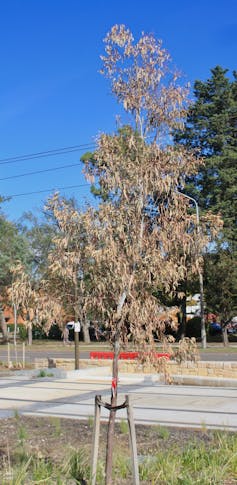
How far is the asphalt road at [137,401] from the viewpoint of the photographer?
9.18 metres

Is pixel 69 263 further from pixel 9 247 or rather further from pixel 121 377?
pixel 9 247

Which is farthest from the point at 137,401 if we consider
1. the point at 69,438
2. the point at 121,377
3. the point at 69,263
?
the point at 69,263

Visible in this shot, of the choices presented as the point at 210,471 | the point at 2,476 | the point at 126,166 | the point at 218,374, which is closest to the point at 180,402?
the point at 218,374

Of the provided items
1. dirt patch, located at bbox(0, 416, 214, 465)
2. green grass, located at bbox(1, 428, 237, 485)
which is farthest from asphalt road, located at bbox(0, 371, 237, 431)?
green grass, located at bbox(1, 428, 237, 485)

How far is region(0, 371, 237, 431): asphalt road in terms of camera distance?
9180mm

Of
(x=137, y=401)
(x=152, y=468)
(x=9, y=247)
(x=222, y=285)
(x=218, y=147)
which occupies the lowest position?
(x=137, y=401)

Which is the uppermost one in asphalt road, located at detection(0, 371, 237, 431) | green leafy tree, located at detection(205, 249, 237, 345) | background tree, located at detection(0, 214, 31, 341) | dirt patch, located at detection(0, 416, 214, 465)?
background tree, located at detection(0, 214, 31, 341)

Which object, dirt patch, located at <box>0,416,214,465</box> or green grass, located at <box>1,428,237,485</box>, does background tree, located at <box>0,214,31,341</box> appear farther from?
green grass, located at <box>1,428,237,485</box>

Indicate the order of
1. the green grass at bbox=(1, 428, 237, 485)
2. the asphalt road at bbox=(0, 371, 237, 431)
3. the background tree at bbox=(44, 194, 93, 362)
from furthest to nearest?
the asphalt road at bbox=(0, 371, 237, 431), the green grass at bbox=(1, 428, 237, 485), the background tree at bbox=(44, 194, 93, 362)

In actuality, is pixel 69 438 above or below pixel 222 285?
below

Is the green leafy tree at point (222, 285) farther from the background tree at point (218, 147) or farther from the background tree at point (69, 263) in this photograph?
the background tree at point (69, 263)

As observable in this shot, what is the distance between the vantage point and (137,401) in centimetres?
1128

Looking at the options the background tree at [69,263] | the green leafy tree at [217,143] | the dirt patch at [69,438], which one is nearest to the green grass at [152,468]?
the dirt patch at [69,438]

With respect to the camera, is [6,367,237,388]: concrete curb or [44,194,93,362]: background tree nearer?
[44,194,93,362]: background tree
